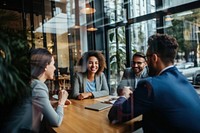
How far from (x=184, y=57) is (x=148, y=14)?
0.49 meters

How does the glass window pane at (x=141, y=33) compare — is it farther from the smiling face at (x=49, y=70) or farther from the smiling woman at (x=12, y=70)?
the smiling woman at (x=12, y=70)

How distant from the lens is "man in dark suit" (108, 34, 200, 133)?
1027 millimetres

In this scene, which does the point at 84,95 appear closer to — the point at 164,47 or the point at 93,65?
the point at 93,65

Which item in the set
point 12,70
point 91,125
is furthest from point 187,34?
point 12,70

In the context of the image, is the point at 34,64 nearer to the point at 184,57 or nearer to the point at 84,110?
the point at 84,110

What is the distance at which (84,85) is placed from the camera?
7.39ft

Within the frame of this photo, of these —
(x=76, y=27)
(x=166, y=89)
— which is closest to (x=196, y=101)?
(x=166, y=89)

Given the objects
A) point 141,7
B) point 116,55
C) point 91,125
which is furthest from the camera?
point 116,55

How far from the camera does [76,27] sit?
4.33 metres

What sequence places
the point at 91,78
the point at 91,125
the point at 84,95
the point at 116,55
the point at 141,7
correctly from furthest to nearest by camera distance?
the point at 91,78
the point at 116,55
the point at 84,95
the point at 141,7
the point at 91,125

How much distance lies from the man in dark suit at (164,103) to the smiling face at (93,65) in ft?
4.03

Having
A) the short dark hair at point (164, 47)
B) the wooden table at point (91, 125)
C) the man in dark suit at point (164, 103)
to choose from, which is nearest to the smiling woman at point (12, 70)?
the wooden table at point (91, 125)

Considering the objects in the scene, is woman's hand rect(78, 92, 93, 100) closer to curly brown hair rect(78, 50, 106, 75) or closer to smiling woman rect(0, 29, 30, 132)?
curly brown hair rect(78, 50, 106, 75)

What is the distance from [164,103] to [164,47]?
42 centimetres
